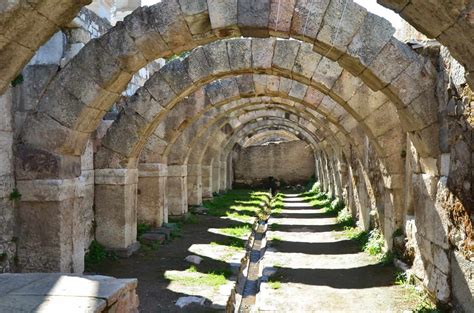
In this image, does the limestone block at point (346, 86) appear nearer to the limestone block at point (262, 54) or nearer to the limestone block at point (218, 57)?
the limestone block at point (262, 54)

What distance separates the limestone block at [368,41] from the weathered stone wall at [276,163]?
20866 mm

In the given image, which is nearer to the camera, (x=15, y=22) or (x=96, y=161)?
(x=15, y=22)

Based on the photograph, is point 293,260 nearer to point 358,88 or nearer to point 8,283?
point 358,88

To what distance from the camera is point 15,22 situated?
3092 millimetres

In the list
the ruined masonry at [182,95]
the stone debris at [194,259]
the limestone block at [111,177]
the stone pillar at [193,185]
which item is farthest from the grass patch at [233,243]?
the stone pillar at [193,185]

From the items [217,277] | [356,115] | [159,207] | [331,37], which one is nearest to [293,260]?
[217,277]

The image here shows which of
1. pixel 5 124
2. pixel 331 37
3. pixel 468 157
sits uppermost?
pixel 331 37

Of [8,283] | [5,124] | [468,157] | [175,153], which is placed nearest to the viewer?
[8,283]

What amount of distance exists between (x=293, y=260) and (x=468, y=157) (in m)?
4.18

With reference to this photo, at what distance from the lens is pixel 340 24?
511 centimetres

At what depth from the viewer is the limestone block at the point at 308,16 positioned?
503 cm

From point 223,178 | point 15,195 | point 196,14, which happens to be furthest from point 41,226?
point 223,178

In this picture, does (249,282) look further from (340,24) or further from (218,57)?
(340,24)

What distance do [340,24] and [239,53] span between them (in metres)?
3.14
